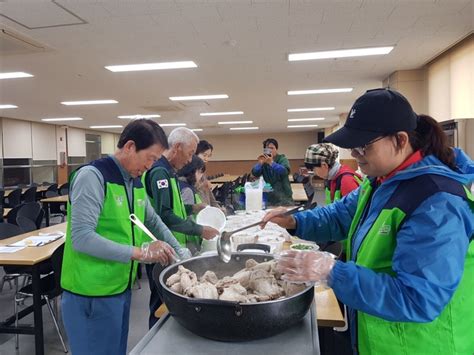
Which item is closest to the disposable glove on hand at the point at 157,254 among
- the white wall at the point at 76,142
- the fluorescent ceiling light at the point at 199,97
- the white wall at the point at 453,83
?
the white wall at the point at 453,83

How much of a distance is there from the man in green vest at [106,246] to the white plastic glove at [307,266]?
0.58 metres

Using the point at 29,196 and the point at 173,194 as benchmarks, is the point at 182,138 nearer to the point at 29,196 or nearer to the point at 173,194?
the point at 173,194

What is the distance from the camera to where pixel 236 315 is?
829 mm

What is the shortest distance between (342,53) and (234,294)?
13.0 ft

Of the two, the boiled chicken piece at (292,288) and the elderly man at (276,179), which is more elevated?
the elderly man at (276,179)

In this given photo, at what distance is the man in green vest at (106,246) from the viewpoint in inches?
50.8

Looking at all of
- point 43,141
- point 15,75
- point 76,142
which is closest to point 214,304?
point 15,75

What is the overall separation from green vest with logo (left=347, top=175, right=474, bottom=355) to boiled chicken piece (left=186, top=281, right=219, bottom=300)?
1.39 feet

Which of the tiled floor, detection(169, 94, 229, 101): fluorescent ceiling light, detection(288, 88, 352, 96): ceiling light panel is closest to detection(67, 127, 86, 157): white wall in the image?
detection(169, 94, 229, 101): fluorescent ceiling light

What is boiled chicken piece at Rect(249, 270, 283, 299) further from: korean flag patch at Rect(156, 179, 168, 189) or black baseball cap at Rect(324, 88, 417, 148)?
korean flag patch at Rect(156, 179, 168, 189)

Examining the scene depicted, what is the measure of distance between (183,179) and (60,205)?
15.8 ft

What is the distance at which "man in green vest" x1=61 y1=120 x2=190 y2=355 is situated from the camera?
129 centimetres

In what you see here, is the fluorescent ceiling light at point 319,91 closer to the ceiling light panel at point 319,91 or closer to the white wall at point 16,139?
the ceiling light panel at point 319,91

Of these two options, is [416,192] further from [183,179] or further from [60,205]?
[60,205]
